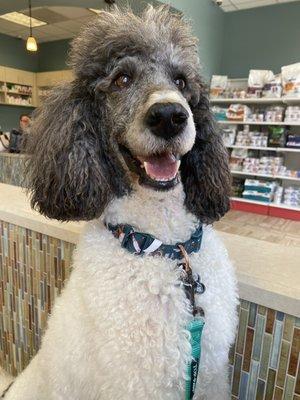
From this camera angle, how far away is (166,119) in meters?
0.61

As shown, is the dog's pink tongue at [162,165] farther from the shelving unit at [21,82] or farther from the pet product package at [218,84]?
the shelving unit at [21,82]

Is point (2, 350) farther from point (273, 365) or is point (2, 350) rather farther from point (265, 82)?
point (265, 82)

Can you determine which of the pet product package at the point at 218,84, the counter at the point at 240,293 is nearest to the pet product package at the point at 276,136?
the pet product package at the point at 218,84

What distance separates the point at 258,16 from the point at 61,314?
501 cm

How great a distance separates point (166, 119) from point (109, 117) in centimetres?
15

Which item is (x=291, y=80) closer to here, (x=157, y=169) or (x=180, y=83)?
(x=180, y=83)

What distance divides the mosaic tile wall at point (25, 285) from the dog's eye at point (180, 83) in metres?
0.60

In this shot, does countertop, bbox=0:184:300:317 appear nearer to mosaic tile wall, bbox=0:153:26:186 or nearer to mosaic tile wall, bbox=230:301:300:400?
mosaic tile wall, bbox=230:301:300:400

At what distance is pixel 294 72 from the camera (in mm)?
4121

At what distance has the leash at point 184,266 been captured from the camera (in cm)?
69

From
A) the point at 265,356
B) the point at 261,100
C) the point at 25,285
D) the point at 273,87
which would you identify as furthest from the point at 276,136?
the point at 265,356

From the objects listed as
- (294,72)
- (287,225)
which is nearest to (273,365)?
(287,225)

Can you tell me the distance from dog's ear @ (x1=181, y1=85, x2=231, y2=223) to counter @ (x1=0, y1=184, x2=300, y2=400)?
0.55 ft

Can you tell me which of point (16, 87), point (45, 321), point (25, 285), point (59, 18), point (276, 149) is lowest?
point (45, 321)
